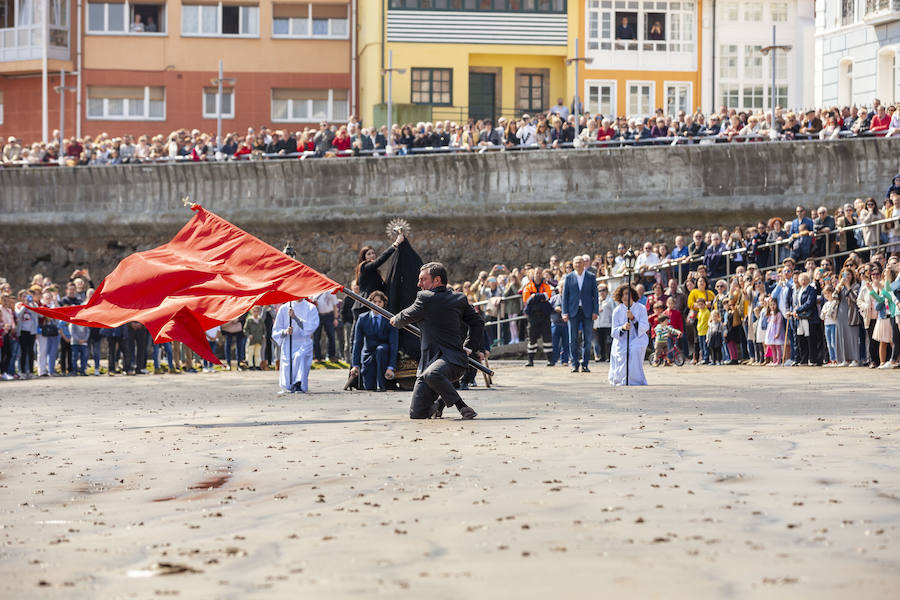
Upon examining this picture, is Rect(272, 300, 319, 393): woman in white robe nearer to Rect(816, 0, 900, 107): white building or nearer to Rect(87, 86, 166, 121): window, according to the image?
Rect(816, 0, 900, 107): white building

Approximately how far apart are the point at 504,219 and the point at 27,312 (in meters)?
15.3

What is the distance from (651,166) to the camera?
3816cm

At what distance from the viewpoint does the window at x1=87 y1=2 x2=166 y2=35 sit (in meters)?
56.5

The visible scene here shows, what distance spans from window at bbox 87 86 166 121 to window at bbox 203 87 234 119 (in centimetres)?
162

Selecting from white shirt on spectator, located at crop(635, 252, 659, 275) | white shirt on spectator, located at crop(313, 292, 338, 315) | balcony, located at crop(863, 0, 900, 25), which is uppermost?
balcony, located at crop(863, 0, 900, 25)

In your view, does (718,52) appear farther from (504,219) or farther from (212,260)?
(212,260)

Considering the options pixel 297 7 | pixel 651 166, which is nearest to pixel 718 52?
pixel 297 7

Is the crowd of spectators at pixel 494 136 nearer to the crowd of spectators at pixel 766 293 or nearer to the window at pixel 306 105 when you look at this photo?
the crowd of spectators at pixel 766 293

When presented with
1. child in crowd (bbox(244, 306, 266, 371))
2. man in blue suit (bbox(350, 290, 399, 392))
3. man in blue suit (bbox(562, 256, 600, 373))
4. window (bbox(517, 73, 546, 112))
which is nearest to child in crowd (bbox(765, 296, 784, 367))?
man in blue suit (bbox(562, 256, 600, 373))

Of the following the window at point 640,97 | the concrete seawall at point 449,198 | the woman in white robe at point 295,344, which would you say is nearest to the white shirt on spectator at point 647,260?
the concrete seawall at point 449,198

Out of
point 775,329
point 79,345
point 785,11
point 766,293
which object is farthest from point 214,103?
point 775,329

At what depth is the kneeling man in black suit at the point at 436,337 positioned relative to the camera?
1537cm

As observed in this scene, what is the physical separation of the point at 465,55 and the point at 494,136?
612 inches

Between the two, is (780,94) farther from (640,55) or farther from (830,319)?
(830,319)
